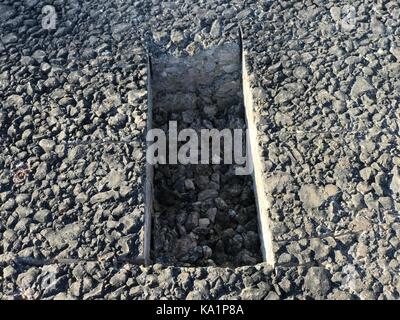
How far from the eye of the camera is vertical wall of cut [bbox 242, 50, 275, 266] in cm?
219

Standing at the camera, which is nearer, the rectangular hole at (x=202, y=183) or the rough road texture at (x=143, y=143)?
the rough road texture at (x=143, y=143)

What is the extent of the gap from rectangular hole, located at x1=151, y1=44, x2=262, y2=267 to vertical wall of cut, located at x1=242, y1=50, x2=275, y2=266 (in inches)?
2.3

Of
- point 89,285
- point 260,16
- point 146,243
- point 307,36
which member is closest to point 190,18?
point 260,16

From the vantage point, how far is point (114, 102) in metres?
2.52

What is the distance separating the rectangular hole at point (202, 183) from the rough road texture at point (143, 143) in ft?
0.39

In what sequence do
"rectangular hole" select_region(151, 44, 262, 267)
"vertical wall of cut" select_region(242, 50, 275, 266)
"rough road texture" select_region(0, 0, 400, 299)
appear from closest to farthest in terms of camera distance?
"rough road texture" select_region(0, 0, 400, 299), "vertical wall of cut" select_region(242, 50, 275, 266), "rectangular hole" select_region(151, 44, 262, 267)

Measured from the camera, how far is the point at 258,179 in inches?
95.0

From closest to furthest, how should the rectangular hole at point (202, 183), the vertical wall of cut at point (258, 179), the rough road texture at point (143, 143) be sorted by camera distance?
the rough road texture at point (143, 143) < the vertical wall of cut at point (258, 179) < the rectangular hole at point (202, 183)

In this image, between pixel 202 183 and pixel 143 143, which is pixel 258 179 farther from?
pixel 143 143

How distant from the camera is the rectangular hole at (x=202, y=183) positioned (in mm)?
2338

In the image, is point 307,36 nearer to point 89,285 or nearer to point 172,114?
point 172,114

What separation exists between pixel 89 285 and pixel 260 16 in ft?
5.15

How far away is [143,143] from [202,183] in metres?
0.36

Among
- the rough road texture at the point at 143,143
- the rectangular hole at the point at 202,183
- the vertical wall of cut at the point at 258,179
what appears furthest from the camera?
the rectangular hole at the point at 202,183
